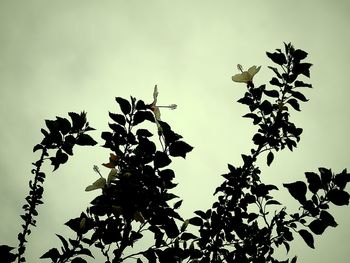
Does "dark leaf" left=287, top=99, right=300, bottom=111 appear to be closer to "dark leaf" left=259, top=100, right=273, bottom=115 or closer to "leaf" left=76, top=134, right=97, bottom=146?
"dark leaf" left=259, top=100, right=273, bottom=115

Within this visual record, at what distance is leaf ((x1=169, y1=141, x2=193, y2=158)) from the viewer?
7.24 ft

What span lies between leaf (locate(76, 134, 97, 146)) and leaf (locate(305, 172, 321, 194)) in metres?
2.01

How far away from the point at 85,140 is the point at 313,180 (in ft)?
7.10

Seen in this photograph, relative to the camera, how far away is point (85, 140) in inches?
85.4

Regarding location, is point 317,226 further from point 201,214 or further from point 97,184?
point 97,184

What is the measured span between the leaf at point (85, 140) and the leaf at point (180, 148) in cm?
62

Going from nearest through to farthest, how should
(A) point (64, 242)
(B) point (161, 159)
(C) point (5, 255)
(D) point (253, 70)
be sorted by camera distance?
(C) point (5, 255)
(B) point (161, 159)
(A) point (64, 242)
(D) point (253, 70)

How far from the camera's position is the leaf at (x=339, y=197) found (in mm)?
2628

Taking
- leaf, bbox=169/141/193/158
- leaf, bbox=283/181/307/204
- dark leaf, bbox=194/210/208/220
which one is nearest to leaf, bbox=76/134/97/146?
leaf, bbox=169/141/193/158

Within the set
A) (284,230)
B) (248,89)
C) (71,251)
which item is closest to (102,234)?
(71,251)

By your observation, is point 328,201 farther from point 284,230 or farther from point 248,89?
point 248,89

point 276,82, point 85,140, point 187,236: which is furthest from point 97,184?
point 276,82

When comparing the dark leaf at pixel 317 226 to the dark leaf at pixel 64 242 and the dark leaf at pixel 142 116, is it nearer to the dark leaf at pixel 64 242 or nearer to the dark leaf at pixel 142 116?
the dark leaf at pixel 142 116

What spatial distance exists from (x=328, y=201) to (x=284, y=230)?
714 mm
